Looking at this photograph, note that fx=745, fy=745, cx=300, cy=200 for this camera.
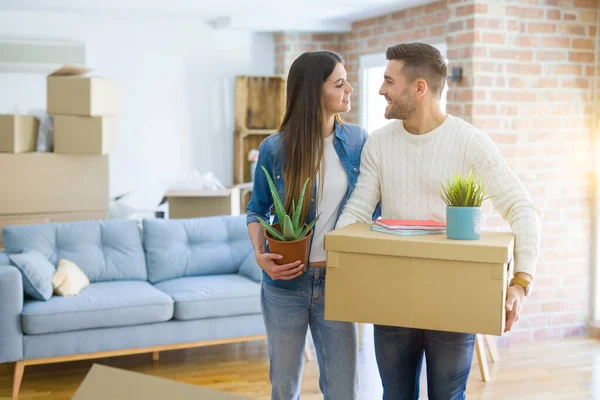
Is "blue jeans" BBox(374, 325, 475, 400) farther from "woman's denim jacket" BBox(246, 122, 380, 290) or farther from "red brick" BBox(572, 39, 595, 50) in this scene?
"red brick" BBox(572, 39, 595, 50)

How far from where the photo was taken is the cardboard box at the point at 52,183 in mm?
4785

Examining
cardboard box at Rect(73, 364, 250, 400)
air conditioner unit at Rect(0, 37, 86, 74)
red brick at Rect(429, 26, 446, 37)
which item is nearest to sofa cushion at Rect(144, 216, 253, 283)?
red brick at Rect(429, 26, 446, 37)

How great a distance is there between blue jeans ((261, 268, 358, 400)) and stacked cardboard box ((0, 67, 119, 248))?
3034 millimetres

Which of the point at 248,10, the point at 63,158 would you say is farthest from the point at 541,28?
the point at 63,158

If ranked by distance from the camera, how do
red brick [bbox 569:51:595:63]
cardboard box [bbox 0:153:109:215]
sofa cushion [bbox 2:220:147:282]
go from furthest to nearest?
1. cardboard box [bbox 0:153:109:215]
2. red brick [bbox 569:51:595:63]
3. sofa cushion [bbox 2:220:147:282]

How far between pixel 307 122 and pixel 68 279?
2394 millimetres

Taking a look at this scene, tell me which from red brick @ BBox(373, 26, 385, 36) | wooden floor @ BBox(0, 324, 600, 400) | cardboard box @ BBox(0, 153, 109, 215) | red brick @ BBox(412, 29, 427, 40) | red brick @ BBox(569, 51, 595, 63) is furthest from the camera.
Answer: red brick @ BBox(373, 26, 385, 36)

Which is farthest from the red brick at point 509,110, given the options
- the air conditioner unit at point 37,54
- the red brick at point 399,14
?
the air conditioner unit at point 37,54

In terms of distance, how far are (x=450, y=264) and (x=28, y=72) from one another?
5.32 m

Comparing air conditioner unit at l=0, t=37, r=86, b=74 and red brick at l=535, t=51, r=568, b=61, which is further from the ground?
air conditioner unit at l=0, t=37, r=86, b=74

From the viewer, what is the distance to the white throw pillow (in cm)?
394

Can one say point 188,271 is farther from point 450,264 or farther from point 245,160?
point 450,264

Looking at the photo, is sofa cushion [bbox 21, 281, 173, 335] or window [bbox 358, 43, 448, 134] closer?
sofa cushion [bbox 21, 281, 173, 335]

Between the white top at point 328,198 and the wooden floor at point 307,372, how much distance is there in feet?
5.98
